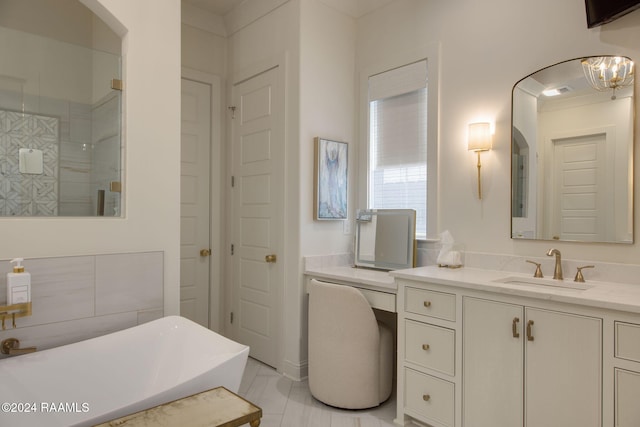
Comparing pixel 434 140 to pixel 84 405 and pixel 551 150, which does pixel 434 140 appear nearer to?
pixel 551 150

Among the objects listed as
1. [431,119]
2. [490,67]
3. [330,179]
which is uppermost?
[490,67]

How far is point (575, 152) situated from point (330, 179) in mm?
1661

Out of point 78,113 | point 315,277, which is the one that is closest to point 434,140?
point 315,277

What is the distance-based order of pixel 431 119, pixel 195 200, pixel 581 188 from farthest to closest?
1. pixel 195 200
2. pixel 431 119
3. pixel 581 188

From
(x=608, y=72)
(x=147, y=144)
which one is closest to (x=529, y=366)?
(x=608, y=72)

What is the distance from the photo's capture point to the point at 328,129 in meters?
3.31

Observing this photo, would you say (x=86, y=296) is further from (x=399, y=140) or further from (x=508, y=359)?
(x=399, y=140)

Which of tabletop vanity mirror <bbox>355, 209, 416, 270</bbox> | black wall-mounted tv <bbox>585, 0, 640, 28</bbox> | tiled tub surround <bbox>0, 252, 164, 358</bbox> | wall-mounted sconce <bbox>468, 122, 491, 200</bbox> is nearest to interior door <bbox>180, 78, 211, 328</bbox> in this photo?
tiled tub surround <bbox>0, 252, 164, 358</bbox>

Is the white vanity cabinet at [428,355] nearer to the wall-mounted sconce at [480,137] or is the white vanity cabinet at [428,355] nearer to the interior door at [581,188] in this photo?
the interior door at [581,188]

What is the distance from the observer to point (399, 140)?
10.6ft

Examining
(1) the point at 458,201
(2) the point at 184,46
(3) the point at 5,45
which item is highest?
(2) the point at 184,46

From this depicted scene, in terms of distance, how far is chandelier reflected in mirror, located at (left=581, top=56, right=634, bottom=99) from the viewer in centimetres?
213

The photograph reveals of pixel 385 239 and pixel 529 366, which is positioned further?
pixel 385 239

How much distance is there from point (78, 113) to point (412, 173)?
224cm
